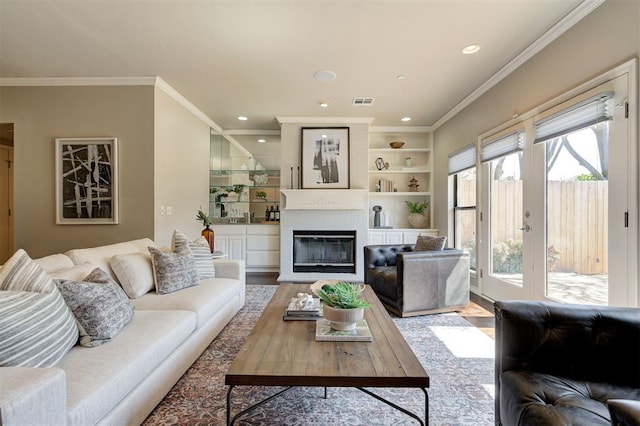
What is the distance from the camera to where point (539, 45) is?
2691 mm

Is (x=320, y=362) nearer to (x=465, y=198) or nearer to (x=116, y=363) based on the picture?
(x=116, y=363)

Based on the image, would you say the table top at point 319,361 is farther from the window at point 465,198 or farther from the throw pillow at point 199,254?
the window at point 465,198

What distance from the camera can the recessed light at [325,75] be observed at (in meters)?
3.34

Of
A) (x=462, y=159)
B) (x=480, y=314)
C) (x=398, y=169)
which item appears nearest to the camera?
(x=480, y=314)

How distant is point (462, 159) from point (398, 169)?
1.34 metres

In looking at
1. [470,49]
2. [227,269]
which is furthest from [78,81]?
[470,49]

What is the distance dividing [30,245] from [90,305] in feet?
10.3

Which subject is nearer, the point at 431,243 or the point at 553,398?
the point at 553,398

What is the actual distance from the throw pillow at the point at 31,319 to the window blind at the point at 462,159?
435cm

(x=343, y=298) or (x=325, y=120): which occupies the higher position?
(x=325, y=120)

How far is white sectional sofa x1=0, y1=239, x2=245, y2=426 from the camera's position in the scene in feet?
2.91

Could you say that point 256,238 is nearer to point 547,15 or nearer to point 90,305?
point 90,305

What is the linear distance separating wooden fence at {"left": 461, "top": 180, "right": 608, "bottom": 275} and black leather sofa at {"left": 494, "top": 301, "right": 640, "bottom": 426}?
3.93ft

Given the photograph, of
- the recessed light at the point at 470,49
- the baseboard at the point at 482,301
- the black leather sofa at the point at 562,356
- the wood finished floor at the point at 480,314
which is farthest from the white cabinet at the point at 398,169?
the black leather sofa at the point at 562,356
